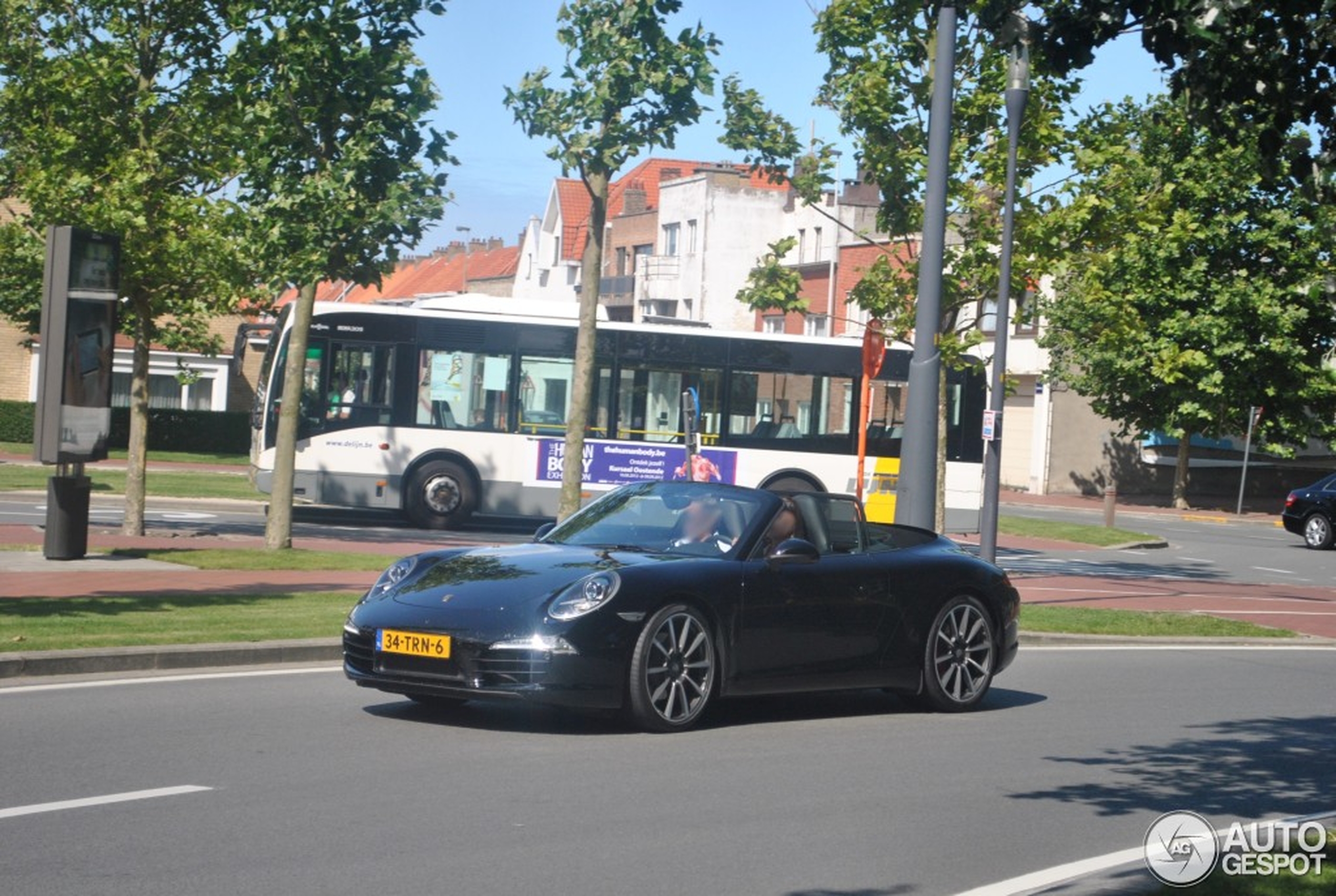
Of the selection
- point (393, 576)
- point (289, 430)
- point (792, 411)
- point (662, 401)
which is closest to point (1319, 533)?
point (792, 411)

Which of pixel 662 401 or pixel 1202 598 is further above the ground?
pixel 662 401

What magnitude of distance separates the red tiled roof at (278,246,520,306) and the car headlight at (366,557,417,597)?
84470 millimetres

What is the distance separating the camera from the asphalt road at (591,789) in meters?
6.27

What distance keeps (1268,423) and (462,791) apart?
47083mm

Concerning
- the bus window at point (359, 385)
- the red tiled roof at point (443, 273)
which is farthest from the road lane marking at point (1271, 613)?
the red tiled roof at point (443, 273)

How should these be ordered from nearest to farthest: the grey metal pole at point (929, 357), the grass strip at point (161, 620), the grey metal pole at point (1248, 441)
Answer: the grass strip at point (161, 620), the grey metal pole at point (929, 357), the grey metal pole at point (1248, 441)

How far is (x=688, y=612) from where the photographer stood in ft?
31.3

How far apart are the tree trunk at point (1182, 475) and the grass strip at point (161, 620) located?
134 ft

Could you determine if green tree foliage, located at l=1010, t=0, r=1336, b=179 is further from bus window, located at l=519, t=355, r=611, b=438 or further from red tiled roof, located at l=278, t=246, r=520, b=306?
red tiled roof, located at l=278, t=246, r=520, b=306

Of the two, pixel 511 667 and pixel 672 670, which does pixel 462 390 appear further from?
pixel 511 667

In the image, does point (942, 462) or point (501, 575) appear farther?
point (942, 462)

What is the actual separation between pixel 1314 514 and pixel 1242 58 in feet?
106

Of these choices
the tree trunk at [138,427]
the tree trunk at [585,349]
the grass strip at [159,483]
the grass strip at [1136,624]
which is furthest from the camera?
the grass strip at [159,483]

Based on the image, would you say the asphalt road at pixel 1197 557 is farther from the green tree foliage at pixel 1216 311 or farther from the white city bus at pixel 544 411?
the green tree foliage at pixel 1216 311
